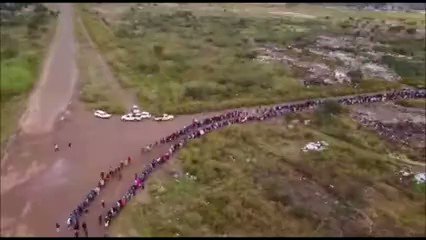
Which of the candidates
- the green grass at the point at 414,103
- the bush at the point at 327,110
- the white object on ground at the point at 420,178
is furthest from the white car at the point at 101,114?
the green grass at the point at 414,103

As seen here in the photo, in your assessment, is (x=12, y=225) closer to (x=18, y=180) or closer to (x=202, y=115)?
(x=18, y=180)

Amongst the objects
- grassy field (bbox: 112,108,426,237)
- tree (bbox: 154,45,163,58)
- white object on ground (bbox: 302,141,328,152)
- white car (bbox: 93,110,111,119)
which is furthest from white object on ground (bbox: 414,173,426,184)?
tree (bbox: 154,45,163,58)

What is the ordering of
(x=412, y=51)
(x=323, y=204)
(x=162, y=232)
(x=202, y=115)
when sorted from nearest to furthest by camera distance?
(x=162, y=232) < (x=323, y=204) < (x=202, y=115) < (x=412, y=51)

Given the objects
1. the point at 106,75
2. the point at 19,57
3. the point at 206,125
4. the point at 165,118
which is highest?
the point at 19,57

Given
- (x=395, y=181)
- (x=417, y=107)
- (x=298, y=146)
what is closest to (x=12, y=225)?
(x=298, y=146)

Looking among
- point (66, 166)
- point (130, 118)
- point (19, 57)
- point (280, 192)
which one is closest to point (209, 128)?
point (130, 118)

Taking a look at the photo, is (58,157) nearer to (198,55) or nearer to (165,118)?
(165,118)
